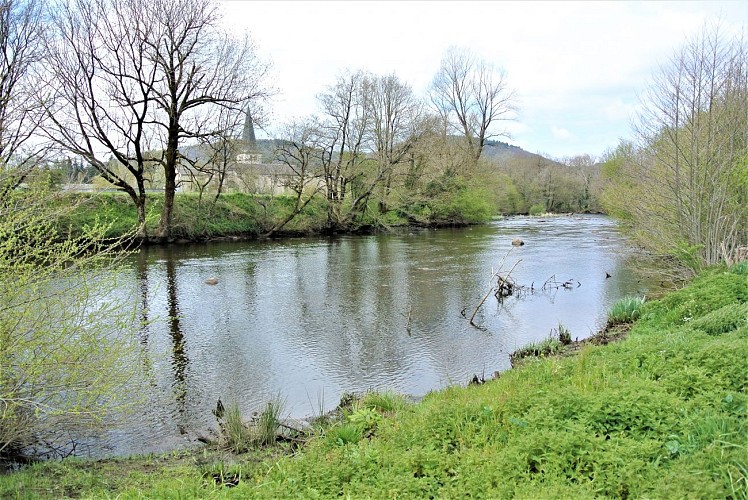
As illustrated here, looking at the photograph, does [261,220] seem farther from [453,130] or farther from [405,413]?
[405,413]

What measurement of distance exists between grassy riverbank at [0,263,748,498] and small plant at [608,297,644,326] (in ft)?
15.5

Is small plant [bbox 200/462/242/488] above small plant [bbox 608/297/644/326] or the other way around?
the other way around

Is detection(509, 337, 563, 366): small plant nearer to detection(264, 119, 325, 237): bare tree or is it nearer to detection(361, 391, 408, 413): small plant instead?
detection(361, 391, 408, 413): small plant

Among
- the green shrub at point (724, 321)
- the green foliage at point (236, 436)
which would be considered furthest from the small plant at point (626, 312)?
the green foliage at point (236, 436)

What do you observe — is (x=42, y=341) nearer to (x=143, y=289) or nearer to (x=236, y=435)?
(x=236, y=435)

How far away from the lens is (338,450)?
4535mm

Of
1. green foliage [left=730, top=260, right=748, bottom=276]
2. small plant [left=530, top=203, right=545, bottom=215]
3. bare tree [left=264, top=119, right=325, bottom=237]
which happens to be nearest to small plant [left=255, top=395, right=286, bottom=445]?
green foliage [left=730, top=260, right=748, bottom=276]

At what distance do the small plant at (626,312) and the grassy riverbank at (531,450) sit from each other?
4.74 m

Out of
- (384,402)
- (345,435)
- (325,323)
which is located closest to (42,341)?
(345,435)

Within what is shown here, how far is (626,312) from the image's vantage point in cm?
1050

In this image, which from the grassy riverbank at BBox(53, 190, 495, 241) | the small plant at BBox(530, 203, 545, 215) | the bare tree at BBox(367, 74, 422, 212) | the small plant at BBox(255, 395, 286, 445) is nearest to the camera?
the small plant at BBox(255, 395, 286, 445)

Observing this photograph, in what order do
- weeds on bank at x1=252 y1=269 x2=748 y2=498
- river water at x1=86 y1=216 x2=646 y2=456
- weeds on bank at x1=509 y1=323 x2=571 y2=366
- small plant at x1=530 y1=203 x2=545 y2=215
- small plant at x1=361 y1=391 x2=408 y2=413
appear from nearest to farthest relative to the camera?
weeds on bank at x1=252 y1=269 x2=748 y2=498, small plant at x1=361 y1=391 x2=408 y2=413, river water at x1=86 y1=216 x2=646 y2=456, weeds on bank at x1=509 y1=323 x2=571 y2=366, small plant at x1=530 y1=203 x2=545 y2=215

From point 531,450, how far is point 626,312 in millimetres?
8166

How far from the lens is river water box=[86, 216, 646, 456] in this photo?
25.3 feet
